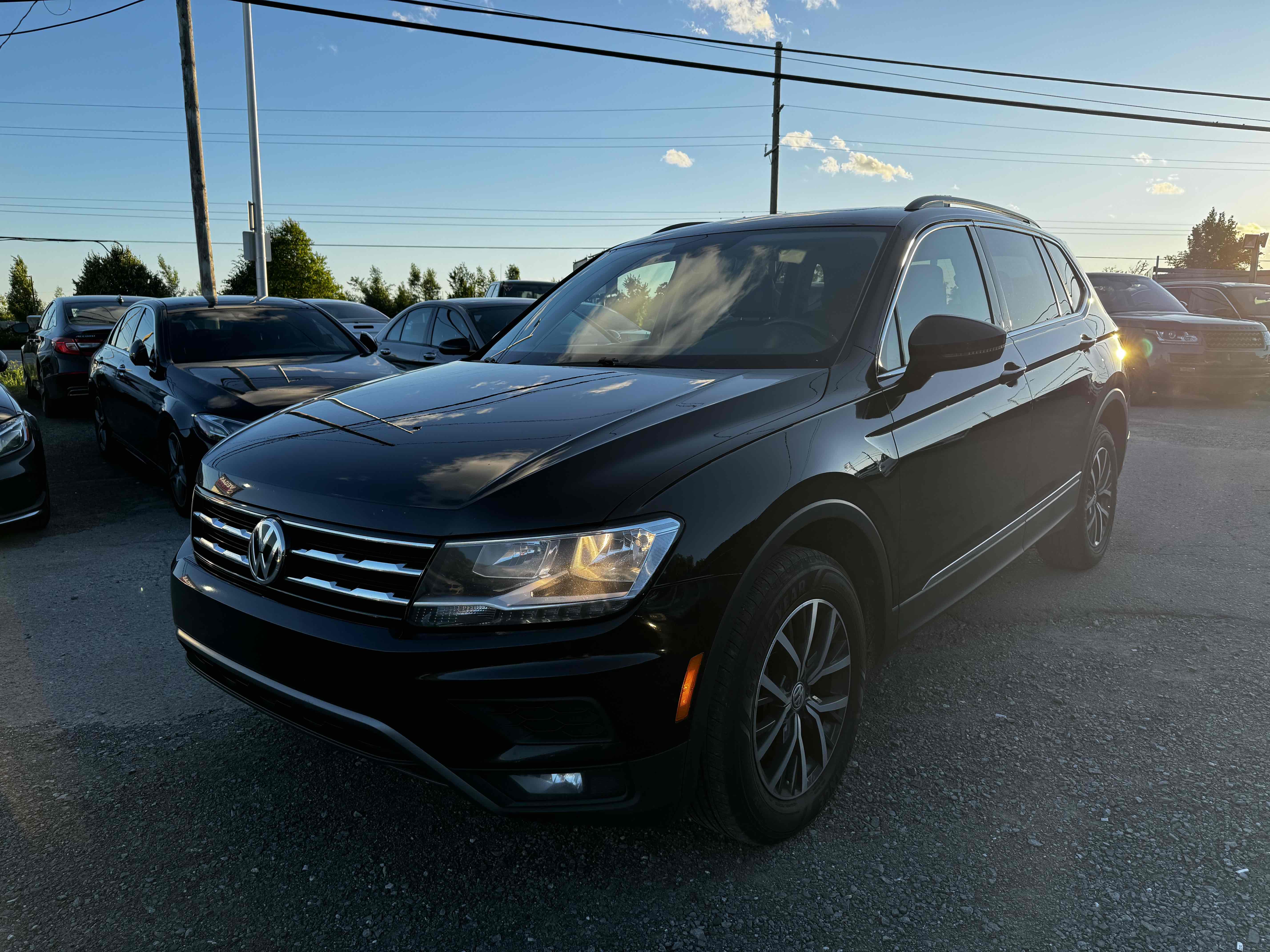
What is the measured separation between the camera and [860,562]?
Result: 8.68ft

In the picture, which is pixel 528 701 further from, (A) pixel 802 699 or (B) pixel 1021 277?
(B) pixel 1021 277

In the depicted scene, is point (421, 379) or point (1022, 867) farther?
point (421, 379)

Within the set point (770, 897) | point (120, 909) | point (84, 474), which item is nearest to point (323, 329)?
point (84, 474)

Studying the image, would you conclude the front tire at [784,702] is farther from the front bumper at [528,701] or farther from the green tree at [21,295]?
the green tree at [21,295]

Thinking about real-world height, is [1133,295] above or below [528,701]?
above

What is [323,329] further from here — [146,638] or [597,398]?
[597,398]

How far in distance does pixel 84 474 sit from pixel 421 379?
6.55 meters

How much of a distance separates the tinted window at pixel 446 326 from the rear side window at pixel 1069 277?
6.20m

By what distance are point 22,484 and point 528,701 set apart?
531cm

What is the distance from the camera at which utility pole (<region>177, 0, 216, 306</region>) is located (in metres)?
16.2

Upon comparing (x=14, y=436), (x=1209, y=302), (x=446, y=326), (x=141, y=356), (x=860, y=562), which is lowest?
(x=14, y=436)

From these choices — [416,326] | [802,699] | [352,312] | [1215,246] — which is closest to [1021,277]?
[802,699]

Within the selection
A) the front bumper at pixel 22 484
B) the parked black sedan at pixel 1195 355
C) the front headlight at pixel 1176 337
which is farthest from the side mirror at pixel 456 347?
the front headlight at pixel 1176 337

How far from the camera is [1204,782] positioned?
9.07 ft
